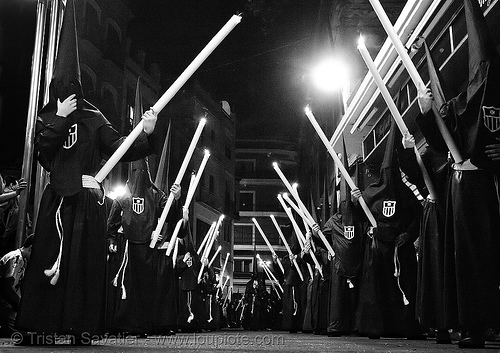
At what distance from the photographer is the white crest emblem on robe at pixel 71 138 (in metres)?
3.98

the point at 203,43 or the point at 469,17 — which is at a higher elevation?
the point at 203,43

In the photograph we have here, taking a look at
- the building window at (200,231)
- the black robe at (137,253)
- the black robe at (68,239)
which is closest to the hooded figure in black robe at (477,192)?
the black robe at (68,239)

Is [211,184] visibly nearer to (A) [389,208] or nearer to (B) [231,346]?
(A) [389,208]

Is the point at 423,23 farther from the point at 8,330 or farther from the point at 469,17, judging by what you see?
the point at 8,330

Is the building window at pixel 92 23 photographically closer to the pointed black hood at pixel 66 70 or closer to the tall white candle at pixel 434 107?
the pointed black hood at pixel 66 70

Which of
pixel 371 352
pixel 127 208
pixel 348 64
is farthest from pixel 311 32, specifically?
pixel 371 352

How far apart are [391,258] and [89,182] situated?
148 inches

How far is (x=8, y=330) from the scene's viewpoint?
5.37 meters

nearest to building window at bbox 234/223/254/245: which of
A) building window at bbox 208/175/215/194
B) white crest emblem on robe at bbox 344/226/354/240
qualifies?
building window at bbox 208/175/215/194

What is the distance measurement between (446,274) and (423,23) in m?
5.37

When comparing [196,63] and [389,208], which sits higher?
[196,63]

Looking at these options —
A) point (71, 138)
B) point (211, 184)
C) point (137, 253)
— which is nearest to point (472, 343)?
point (71, 138)

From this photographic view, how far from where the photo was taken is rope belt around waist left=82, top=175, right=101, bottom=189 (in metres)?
4.00

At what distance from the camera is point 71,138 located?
158 inches
